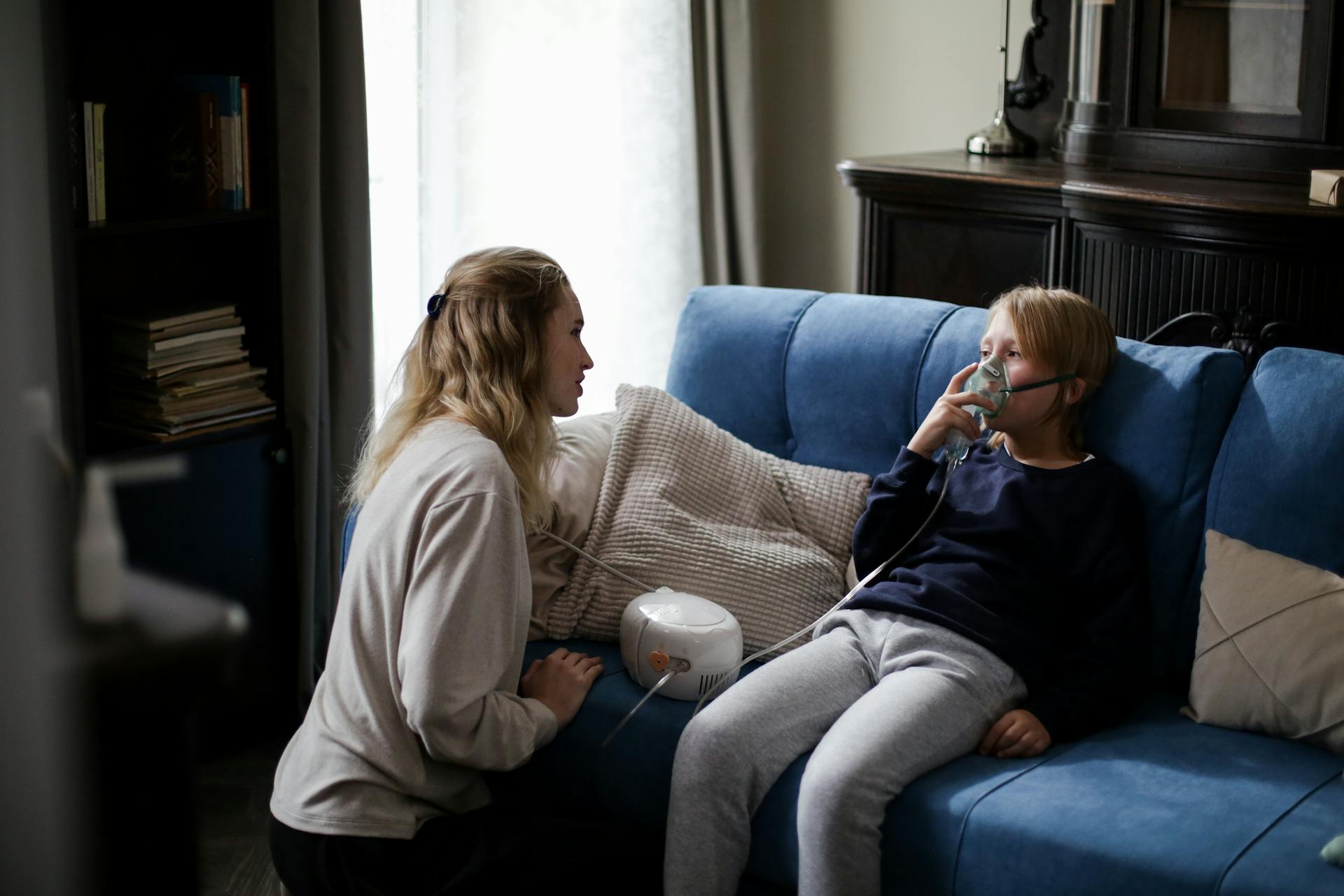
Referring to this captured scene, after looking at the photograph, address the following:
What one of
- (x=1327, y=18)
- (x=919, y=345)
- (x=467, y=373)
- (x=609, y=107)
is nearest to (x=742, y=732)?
(x=467, y=373)

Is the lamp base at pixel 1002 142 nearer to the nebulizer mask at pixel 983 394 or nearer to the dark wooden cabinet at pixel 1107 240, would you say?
the dark wooden cabinet at pixel 1107 240

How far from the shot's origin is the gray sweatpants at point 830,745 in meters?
1.48

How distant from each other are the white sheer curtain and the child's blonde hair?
1.54 metres

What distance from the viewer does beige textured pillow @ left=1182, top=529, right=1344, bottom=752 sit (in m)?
1.59

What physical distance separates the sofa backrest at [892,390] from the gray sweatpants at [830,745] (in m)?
0.37

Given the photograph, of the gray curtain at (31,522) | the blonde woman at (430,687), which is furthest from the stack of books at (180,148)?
the gray curtain at (31,522)

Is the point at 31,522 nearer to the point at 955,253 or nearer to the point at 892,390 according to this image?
the point at 892,390

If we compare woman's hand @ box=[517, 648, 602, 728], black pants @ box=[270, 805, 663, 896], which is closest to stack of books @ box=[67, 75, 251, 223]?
woman's hand @ box=[517, 648, 602, 728]

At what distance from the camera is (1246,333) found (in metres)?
2.33

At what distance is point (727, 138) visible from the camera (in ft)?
11.9

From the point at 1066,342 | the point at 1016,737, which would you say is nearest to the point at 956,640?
the point at 1016,737

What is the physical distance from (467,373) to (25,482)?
1.41 meters

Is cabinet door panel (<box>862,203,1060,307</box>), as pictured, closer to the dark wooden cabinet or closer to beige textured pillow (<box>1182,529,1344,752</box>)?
the dark wooden cabinet

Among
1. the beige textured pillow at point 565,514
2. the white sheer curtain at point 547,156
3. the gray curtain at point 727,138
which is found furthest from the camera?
the gray curtain at point 727,138
